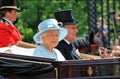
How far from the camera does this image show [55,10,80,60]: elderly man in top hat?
6422 mm

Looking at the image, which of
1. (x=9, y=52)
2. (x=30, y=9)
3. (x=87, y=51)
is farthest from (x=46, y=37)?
(x=30, y=9)

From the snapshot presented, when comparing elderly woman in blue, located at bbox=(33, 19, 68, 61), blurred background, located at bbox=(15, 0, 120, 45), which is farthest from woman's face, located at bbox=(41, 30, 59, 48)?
blurred background, located at bbox=(15, 0, 120, 45)

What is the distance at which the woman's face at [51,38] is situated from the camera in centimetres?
570

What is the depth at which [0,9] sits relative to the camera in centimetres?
704

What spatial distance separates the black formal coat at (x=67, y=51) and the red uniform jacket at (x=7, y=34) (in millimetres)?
593

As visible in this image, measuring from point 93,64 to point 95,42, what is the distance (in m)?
3.14

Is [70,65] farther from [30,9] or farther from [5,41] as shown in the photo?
[30,9]

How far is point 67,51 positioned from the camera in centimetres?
645

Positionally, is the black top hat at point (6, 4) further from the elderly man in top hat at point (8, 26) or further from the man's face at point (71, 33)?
the man's face at point (71, 33)

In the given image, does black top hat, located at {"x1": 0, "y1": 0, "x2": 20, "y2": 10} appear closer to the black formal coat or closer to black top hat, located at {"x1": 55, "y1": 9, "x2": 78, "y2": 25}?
black top hat, located at {"x1": 55, "y1": 9, "x2": 78, "y2": 25}

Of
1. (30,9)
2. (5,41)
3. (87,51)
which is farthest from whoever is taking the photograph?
(30,9)

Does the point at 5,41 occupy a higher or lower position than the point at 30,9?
higher

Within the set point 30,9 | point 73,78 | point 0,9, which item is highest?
point 0,9

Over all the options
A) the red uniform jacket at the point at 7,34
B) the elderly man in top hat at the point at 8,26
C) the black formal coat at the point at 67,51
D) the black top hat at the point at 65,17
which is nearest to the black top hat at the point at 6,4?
the elderly man in top hat at the point at 8,26
